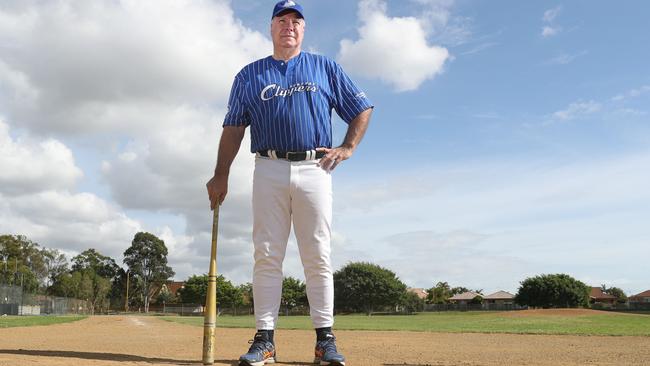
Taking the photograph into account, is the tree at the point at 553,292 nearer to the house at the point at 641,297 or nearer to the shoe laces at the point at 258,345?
the house at the point at 641,297

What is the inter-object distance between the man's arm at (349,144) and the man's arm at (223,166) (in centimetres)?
71

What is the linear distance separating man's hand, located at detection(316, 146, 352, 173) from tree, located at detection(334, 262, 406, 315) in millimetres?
66117

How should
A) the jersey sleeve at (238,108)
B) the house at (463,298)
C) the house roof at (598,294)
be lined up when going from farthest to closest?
the house roof at (598,294) < the house at (463,298) < the jersey sleeve at (238,108)

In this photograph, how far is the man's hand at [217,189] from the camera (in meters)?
4.29

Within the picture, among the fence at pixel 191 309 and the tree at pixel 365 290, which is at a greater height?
the tree at pixel 365 290

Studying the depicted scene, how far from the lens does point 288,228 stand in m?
4.07

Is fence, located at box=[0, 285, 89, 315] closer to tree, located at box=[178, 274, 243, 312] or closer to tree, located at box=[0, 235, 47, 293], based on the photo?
tree, located at box=[0, 235, 47, 293]

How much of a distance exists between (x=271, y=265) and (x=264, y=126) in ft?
3.22

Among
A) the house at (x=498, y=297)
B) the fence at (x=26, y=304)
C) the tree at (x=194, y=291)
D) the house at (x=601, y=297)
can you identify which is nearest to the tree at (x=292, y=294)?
the tree at (x=194, y=291)

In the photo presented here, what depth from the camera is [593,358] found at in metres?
5.02

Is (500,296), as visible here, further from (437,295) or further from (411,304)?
(411,304)

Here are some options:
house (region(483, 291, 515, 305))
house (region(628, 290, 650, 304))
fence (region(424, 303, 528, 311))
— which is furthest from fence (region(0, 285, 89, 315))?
house (region(628, 290, 650, 304))

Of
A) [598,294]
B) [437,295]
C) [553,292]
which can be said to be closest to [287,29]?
[553,292]

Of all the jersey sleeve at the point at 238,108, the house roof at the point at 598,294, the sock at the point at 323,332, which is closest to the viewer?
the sock at the point at 323,332
